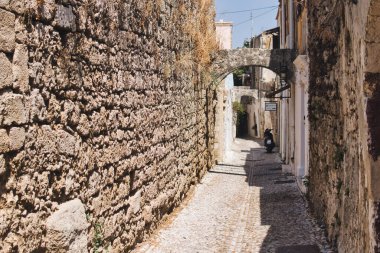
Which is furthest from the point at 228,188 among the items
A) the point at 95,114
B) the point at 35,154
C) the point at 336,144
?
the point at 35,154

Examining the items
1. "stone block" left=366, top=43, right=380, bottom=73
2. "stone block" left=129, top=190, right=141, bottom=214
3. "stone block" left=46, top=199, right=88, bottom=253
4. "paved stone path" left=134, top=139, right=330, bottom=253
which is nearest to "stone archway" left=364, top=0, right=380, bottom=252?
"stone block" left=366, top=43, right=380, bottom=73

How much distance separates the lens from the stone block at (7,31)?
11.8 ft

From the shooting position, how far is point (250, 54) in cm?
1603

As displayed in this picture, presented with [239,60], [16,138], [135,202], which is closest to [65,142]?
[16,138]

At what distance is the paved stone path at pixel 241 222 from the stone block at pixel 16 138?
326 centimetres

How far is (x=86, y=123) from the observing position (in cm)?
520

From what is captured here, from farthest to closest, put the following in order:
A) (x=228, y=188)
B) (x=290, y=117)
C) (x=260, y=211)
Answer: (x=290, y=117) → (x=228, y=188) → (x=260, y=211)

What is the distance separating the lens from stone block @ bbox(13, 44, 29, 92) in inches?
149

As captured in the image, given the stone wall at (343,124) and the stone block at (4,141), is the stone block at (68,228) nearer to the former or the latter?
the stone block at (4,141)

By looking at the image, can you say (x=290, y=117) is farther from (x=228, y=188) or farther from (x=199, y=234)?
(x=199, y=234)

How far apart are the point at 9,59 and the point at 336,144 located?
167 inches

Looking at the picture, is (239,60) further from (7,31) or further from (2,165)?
(2,165)

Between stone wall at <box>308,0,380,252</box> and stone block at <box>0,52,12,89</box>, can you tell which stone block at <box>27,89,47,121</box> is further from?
stone wall at <box>308,0,380,252</box>

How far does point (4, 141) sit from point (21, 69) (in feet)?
1.79
